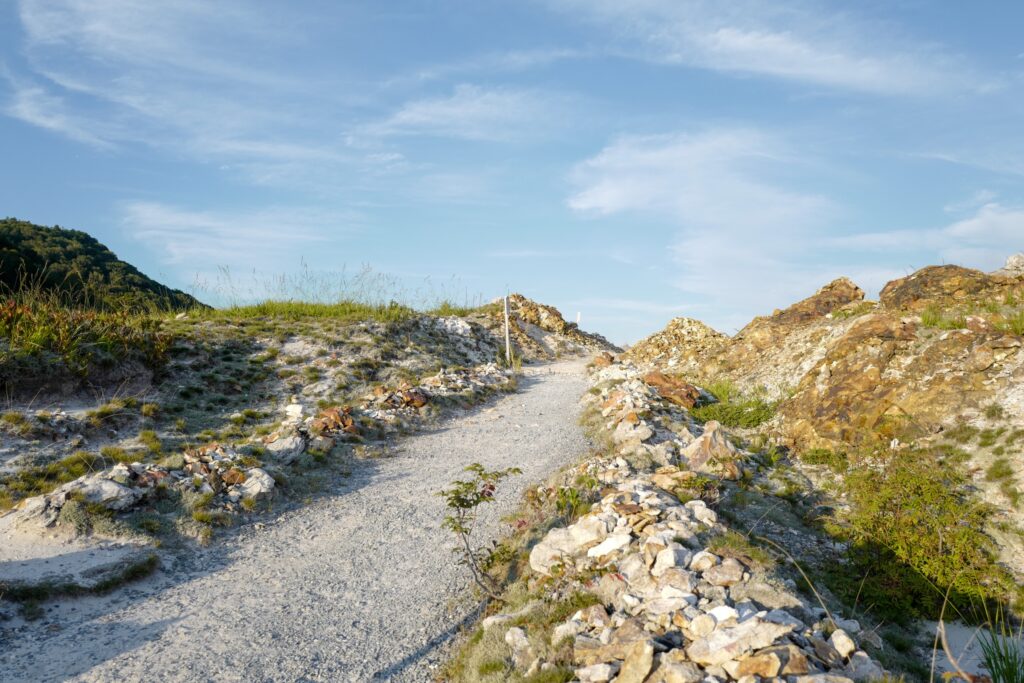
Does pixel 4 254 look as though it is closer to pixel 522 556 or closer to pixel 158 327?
pixel 158 327

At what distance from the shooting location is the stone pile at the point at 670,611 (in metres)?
4.78

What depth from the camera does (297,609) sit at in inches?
295

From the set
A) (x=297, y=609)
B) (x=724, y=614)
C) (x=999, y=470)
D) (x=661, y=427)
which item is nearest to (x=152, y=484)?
(x=297, y=609)

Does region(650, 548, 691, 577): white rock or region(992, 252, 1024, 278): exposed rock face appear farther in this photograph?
region(992, 252, 1024, 278): exposed rock face

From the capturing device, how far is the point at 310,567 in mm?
8531

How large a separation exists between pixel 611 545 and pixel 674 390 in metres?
10.3

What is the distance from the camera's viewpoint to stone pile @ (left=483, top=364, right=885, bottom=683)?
4.78 metres

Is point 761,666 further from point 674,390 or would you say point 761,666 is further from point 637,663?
point 674,390

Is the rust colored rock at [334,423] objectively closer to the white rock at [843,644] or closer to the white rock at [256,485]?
the white rock at [256,485]

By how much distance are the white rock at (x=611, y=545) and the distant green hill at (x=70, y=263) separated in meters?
25.4

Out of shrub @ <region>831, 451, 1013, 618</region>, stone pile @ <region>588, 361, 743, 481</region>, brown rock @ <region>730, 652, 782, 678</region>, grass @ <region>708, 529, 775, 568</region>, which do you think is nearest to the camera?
brown rock @ <region>730, 652, 782, 678</region>

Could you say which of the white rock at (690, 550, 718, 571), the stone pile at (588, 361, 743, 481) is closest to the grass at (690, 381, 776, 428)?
the stone pile at (588, 361, 743, 481)

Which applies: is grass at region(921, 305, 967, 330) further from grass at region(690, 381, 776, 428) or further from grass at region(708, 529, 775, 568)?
grass at region(708, 529, 775, 568)

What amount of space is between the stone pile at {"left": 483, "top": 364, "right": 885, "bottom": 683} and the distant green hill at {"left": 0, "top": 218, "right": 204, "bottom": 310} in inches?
989
